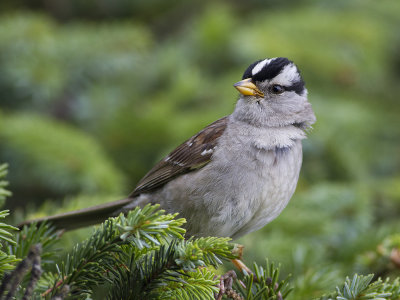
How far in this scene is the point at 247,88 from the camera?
305cm

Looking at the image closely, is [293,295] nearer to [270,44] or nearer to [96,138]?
[96,138]

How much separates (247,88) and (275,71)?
0.20m

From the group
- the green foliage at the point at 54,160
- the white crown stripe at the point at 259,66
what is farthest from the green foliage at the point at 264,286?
the green foliage at the point at 54,160

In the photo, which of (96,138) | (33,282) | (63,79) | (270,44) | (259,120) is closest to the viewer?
(33,282)

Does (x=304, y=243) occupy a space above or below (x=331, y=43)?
below

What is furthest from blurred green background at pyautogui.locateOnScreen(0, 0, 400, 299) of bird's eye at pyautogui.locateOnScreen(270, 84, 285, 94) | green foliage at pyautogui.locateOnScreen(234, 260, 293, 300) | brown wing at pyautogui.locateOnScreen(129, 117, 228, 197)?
bird's eye at pyautogui.locateOnScreen(270, 84, 285, 94)

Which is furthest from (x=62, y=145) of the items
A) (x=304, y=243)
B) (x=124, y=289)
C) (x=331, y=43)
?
(x=331, y=43)

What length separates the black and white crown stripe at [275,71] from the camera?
10.0ft

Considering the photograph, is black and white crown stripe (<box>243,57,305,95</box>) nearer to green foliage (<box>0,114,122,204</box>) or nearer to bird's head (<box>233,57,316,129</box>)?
bird's head (<box>233,57,316,129</box>)

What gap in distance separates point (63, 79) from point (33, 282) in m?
2.57

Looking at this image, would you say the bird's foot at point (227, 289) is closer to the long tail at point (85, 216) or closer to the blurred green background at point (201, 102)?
the blurred green background at point (201, 102)

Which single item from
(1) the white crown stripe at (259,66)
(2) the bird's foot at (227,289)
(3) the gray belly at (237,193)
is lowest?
(2) the bird's foot at (227,289)

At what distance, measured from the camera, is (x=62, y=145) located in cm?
329

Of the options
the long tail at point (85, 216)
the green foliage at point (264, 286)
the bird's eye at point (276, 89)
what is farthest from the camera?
the bird's eye at point (276, 89)
